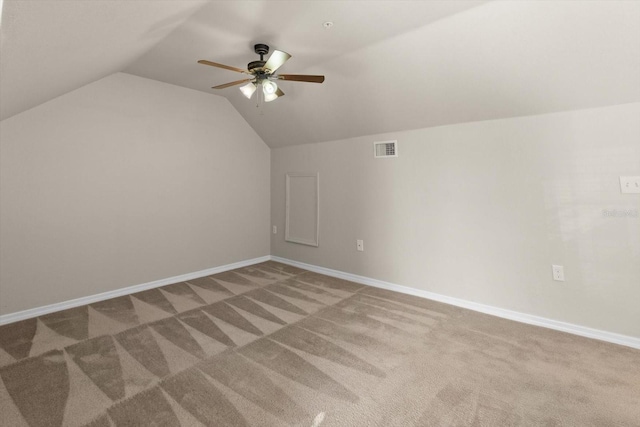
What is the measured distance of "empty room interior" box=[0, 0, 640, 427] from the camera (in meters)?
1.57

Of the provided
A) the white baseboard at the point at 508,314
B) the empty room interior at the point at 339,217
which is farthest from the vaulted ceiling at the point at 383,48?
the white baseboard at the point at 508,314

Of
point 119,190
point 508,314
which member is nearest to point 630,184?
point 508,314

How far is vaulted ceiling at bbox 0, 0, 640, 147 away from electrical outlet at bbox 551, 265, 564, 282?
1.36m

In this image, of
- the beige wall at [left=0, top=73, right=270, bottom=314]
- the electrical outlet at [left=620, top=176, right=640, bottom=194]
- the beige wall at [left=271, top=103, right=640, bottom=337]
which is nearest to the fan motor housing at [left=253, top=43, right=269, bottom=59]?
the beige wall at [left=271, top=103, right=640, bottom=337]

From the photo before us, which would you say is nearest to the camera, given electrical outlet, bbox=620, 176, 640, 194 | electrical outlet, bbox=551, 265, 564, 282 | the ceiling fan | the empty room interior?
the empty room interior


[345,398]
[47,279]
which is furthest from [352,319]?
[47,279]

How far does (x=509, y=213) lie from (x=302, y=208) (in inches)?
105

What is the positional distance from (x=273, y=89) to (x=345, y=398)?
2498 mm

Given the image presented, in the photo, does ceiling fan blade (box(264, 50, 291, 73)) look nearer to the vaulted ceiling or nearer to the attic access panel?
the vaulted ceiling

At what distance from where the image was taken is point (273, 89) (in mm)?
2510

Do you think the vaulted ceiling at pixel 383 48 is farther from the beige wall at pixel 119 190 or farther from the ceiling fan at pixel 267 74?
the beige wall at pixel 119 190

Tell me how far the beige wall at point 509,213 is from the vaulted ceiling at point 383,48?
27 centimetres

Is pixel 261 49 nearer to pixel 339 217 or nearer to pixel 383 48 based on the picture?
pixel 383 48

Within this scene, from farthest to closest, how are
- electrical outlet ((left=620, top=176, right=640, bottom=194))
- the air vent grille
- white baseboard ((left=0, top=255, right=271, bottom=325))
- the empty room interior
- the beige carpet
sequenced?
the air vent grille < white baseboard ((left=0, top=255, right=271, bottom=325)) < electrical outlet ((left=620, top=176, right=640, bottom=194)) < the empty room interior < the beige carpet
